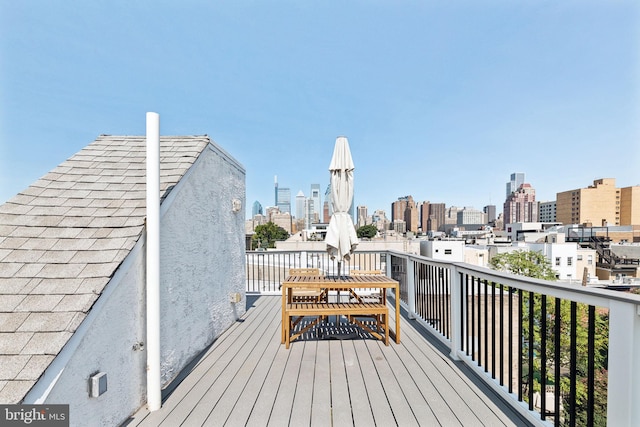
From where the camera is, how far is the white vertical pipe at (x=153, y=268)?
7.22 ft

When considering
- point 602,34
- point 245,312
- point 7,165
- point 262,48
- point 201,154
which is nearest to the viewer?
point 201,154

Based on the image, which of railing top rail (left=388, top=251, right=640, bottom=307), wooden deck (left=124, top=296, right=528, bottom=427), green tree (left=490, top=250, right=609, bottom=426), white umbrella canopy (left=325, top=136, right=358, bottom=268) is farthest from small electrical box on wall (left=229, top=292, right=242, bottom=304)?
green tree (left=490, top=250, right=609, bottom=426)

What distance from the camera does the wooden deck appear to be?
6.75ft

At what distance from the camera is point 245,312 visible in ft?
16.0

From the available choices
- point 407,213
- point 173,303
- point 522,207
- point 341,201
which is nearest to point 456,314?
point 341,201

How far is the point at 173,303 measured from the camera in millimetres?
2723

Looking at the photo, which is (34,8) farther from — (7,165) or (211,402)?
(211,402)

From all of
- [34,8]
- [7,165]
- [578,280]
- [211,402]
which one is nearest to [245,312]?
[211,402]

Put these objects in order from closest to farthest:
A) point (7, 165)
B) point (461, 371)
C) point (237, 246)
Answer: point (461, 371)
point (7, 165)
point (237, 246)

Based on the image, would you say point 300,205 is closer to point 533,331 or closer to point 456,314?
point 456,314

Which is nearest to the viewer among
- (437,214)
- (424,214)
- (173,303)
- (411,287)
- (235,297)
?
(173,303)

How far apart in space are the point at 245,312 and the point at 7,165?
4.36 meters

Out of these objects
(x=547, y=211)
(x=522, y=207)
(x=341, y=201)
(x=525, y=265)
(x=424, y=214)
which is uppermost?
(x=522, y=207)

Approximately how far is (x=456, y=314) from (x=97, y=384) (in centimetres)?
336
